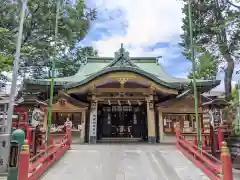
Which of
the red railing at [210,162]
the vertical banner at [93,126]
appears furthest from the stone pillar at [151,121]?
the red railing at [210,162]

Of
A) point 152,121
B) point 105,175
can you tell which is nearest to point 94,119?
point 152,121

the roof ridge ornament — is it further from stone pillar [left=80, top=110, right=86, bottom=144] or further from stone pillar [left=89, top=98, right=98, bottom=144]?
stone pillar [left=80, top=110, right=86, bottom=144]

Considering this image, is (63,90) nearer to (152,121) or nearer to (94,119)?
(94,119)

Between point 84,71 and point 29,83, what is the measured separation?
4784 mm

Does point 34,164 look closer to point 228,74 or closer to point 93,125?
point 93,125

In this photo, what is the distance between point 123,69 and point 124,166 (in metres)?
5.53

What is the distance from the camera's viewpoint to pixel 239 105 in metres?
9.67

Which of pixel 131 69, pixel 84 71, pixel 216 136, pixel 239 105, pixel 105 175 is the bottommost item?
pixel 105 175

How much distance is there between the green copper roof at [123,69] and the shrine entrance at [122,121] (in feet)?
8.14

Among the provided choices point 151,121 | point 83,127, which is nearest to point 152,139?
point 151,121

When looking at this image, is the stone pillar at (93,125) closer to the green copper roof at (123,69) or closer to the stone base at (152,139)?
the green copper roof at (123,69)

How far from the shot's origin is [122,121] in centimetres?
1470

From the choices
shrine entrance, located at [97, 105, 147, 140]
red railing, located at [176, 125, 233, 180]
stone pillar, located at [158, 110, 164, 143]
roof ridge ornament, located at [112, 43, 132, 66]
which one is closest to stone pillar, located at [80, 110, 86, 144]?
shrine entrance, located at [97, 105, 147, 140]

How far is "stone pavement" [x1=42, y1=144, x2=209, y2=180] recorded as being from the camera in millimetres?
6086
